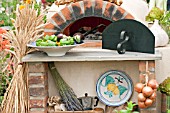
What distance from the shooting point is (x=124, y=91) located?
3.30 metres

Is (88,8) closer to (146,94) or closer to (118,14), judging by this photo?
(118,14)

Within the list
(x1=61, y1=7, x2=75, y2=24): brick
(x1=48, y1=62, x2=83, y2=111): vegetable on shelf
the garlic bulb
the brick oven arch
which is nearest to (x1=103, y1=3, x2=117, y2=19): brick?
the brick oven arch

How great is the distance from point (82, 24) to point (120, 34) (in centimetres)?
121

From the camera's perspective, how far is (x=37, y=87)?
318 cm

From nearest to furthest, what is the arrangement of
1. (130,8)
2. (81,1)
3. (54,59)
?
(54,59) < (81,1) < (130,8)

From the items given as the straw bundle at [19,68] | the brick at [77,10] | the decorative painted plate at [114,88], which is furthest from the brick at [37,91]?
the brick at [77,10]

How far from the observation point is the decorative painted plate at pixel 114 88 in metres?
3.29

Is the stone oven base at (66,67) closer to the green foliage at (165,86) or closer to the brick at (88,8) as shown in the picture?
the green foliage at (165,86)

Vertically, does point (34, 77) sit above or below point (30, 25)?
below

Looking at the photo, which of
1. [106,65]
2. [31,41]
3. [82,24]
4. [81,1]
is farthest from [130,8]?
[31,41]

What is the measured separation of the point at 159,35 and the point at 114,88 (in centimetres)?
76

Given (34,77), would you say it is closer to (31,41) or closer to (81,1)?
(31,41)

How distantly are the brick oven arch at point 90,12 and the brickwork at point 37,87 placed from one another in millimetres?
606

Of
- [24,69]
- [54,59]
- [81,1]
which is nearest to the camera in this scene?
[54,59]
